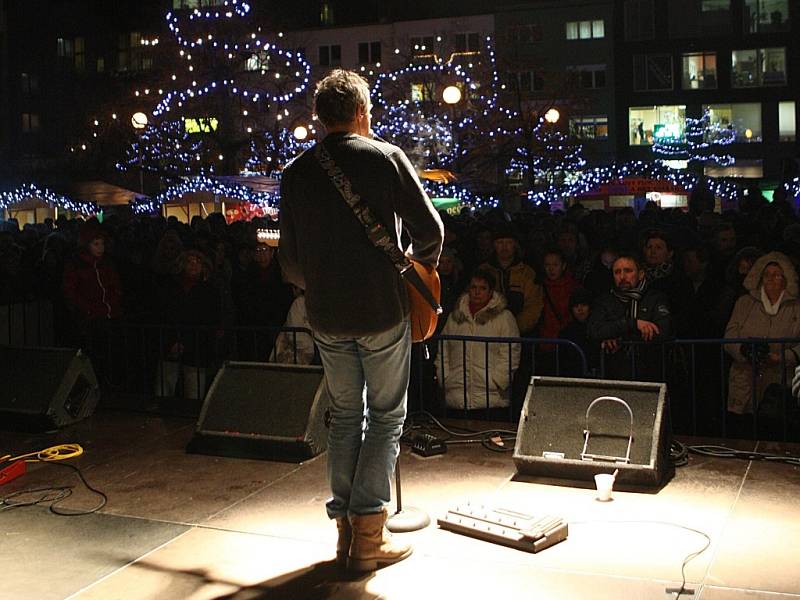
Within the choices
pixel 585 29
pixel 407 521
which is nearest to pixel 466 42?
pixel 585 29

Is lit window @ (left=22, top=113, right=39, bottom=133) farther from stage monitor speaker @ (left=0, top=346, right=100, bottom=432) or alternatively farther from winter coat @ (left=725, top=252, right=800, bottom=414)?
winter coat @ (left=725, top=252, right=800, bottom=414)

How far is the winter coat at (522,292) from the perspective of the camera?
855 centimetres

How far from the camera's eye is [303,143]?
98.4 feet

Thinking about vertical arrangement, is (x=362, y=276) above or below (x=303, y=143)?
below

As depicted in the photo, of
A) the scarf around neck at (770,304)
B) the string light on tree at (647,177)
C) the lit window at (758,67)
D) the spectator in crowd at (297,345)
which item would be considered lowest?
the spectator in crowd at (297,345)

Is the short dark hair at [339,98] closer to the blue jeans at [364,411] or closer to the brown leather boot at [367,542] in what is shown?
the blue jeans at [364,411]

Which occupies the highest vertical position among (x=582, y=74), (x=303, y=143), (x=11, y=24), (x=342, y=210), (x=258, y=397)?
(x=11, y=24)

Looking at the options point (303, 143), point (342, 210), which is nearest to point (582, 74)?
point (303, 143)

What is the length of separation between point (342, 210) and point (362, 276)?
0.99ft

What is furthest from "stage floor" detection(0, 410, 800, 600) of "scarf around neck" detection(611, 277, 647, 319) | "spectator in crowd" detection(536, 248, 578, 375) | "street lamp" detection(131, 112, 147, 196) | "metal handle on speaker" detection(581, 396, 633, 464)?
"street lamp" detection(131, 112, 147, 196)

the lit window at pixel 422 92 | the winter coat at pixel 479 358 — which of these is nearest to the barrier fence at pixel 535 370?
the winter coat at pixel 479 358

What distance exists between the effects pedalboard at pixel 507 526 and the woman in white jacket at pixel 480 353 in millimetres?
2623

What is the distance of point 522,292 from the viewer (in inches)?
344

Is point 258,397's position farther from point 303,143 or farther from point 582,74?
point 582,74
